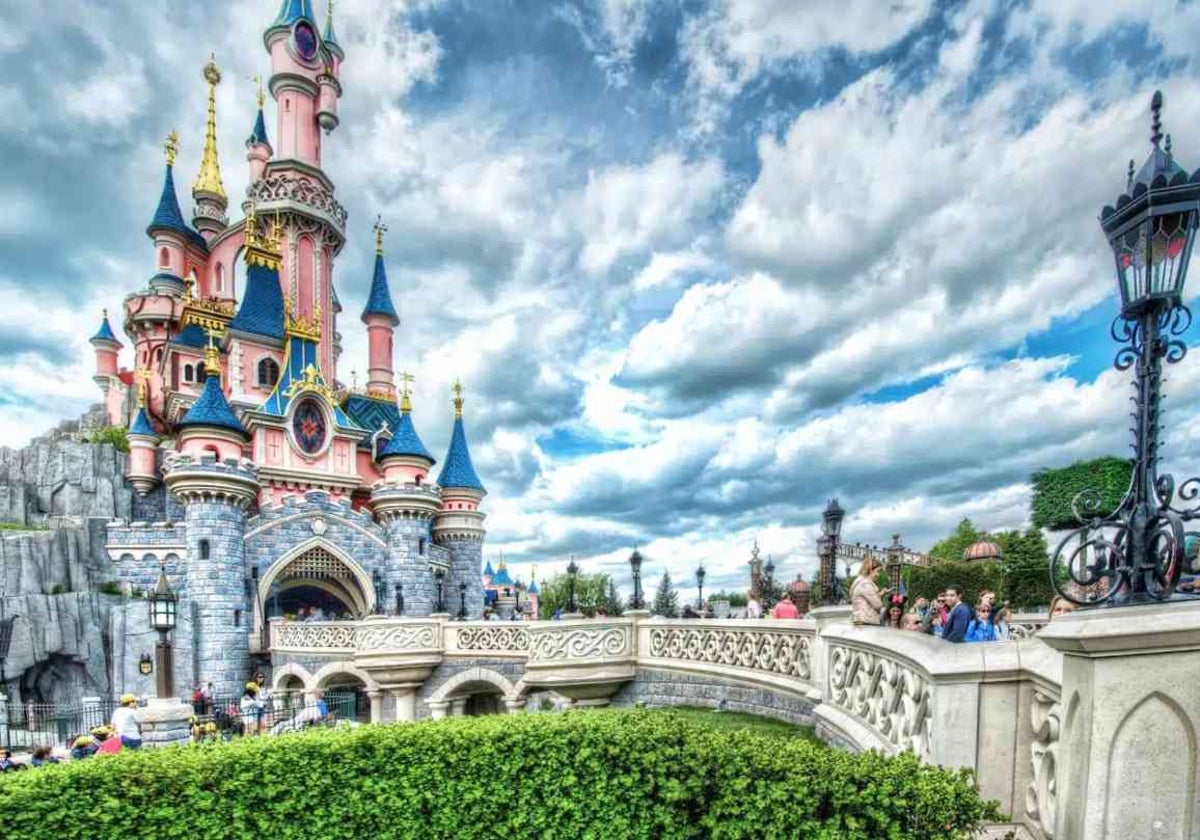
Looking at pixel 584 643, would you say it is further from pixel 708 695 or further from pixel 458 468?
pixel 458 468

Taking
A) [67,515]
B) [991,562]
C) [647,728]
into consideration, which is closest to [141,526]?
[67,515]

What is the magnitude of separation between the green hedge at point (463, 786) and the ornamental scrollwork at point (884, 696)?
0.54 metres

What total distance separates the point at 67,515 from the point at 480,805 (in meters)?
31.0

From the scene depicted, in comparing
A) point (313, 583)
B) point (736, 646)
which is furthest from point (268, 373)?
point (736, 646)

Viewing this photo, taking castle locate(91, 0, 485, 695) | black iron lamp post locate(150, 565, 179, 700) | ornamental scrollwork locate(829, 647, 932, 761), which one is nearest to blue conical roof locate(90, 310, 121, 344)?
castle locate(91, 0, 485, 695)

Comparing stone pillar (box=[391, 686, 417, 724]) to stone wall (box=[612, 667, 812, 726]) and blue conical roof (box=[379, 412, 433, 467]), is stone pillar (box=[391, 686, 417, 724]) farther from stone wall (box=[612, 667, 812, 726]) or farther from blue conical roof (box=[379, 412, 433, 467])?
blue conical roof (box=[379, 412, 433, 467])

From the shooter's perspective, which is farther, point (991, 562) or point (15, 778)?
point (991, 562)

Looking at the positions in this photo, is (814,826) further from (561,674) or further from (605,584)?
(605,584)

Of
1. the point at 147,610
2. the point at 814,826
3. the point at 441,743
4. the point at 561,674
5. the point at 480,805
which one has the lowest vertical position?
the point at 147,610

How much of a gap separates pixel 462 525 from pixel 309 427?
361 inches

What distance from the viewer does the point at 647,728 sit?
518 centimetres

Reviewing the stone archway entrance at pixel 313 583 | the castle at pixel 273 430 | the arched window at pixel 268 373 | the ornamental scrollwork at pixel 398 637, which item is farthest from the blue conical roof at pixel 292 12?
the ornamental scrollwork at pixel 398 637

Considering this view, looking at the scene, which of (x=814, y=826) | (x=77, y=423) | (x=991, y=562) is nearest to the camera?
(x=814, y=826)

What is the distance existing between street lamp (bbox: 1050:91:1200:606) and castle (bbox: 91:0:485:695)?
1061 inches
